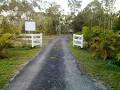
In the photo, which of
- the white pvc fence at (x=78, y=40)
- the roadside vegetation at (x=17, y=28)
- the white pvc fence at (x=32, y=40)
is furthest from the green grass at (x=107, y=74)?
the white pvc fence at (x=32, y=40)

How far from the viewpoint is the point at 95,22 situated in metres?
49.9

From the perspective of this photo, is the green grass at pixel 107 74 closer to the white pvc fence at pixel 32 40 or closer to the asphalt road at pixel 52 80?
the asphalt road at pixel 52 80

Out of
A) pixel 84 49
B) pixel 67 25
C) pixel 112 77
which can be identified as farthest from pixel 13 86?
pixel 67 25

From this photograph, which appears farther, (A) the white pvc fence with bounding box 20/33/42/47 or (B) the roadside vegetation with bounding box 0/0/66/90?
(A) the white pvc fence with bounding box 20/33/42/47

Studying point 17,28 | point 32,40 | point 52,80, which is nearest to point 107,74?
point 52,80

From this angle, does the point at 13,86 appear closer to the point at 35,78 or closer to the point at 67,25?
the point at 35,78

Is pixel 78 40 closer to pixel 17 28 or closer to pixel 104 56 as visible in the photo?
pixel 17 28

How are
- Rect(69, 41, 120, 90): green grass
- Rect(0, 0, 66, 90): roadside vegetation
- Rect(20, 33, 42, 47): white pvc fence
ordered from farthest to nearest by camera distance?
Rect(20, 33, 42, 47): white pvc fence, Rect(0, 0, 66, 90): roadside vegetation, Rect(69, 41, 120, 90): green grass

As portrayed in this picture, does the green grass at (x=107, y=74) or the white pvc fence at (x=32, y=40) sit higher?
the white pvc fence at (x=32, y=40)

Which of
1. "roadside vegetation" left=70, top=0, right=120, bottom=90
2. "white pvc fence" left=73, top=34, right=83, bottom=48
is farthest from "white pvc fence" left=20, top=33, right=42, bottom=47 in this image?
"roadside vegetation" left=70, top=0, right=120, bottom=90

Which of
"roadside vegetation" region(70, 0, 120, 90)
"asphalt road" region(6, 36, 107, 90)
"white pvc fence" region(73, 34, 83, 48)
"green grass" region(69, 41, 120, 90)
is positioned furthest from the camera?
"white pvc fence" region(73, 34, 83, 48)

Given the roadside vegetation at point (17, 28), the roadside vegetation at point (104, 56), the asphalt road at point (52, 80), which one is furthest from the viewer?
the roadside vegetation at point (17, 28)

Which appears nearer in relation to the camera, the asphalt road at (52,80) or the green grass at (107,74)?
the asphalt road at (52,80)

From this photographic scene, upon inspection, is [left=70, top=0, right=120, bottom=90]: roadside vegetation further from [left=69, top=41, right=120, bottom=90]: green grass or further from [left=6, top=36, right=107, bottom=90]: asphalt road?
[left=6, top=36, right=107, bottom=90]: asphalt road
